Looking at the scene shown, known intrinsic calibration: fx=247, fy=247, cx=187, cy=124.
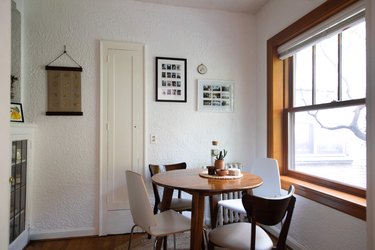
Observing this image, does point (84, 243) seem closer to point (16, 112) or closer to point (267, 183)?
point (16, 112)

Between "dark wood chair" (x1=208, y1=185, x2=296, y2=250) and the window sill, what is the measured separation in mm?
633

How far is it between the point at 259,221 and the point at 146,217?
0.76 metres

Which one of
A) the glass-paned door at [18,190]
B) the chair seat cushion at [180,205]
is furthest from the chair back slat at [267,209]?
the glass-paned door at [18,190]

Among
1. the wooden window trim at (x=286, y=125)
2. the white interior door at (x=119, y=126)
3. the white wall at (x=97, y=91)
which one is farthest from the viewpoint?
the white interior door at (x=119, y=126)

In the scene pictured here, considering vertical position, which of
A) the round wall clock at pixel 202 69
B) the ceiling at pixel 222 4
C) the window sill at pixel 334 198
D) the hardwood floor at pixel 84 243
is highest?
the ceiling at pixel 222 4

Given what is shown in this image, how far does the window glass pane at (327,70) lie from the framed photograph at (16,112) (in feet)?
9.84

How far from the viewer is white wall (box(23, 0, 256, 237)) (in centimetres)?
269

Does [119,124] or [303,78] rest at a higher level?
[303,78]

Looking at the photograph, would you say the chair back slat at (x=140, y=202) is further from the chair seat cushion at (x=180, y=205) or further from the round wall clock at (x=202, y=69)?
the round wall clock at (x=202, y=69)

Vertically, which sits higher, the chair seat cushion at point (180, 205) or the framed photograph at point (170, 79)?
the framed photograph at point (170, 79)

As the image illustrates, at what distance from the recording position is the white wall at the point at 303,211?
1.89 metres

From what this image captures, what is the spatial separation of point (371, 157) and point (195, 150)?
183 centimetres

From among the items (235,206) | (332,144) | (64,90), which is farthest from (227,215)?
(64,90)

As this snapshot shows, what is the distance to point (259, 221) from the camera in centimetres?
148
